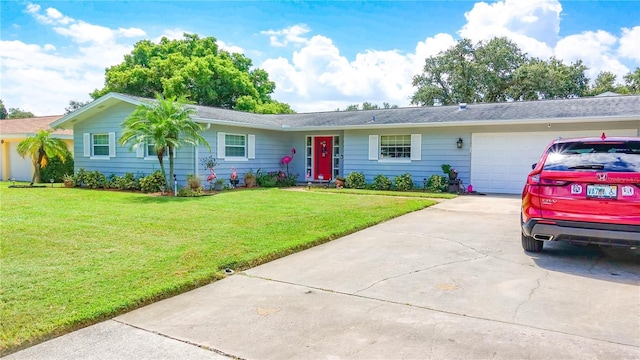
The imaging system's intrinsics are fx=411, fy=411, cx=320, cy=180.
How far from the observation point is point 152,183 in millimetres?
13695

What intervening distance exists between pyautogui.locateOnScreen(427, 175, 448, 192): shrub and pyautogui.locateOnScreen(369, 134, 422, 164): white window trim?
1.17 metres

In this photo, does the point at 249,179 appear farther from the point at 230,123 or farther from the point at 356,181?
the point at 356,181

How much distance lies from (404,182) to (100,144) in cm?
1198

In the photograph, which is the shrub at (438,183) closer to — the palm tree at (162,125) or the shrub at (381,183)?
the shrub at (381,183)

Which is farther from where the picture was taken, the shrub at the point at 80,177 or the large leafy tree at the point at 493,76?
the large leafy tree at the point at 493,76

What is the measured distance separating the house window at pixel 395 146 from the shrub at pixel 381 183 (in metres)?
1.04

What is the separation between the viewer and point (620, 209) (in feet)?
15.2

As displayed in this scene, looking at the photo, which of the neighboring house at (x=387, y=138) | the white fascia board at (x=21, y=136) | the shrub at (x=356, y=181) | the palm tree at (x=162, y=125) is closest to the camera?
the palm tree at (x=162, y=125)

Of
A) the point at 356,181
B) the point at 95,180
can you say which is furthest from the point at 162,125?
the point at 356,181

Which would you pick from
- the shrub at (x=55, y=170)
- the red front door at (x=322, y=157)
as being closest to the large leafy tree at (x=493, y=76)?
the red front door at (x=322, y=157)

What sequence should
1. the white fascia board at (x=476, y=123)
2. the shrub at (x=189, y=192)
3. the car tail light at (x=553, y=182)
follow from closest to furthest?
the car tail light at (x=553, y=182) < the white fascia board at (x=476, y=123) < the shrub at (x=189, y=192)

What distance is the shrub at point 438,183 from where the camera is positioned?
14172mm

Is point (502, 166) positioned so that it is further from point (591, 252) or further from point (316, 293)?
point (316, 293)

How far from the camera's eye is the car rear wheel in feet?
Result: 18.3
